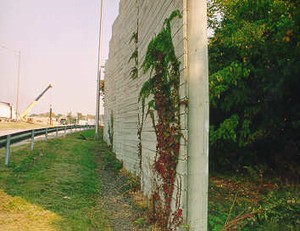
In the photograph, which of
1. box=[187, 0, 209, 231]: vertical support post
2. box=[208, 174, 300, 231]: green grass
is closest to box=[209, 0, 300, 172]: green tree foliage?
box=[208, 174, 300, 231]: green grass

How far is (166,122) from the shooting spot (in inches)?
162

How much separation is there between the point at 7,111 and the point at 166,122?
53185mm

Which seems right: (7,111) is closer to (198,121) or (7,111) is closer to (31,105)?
(31,105)

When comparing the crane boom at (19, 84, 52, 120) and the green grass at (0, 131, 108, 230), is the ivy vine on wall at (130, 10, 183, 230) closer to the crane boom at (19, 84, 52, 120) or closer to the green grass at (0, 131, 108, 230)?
the green grass at (0, 131, 108, 230)

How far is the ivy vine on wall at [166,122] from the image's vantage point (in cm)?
382

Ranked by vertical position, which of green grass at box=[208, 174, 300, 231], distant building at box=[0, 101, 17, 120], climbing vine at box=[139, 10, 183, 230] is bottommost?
green grass at box=[208, 174, 300, 231]

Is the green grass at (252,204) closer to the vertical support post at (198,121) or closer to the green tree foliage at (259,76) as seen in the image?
A: the vertical support post at (198,121)

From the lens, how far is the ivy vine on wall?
3824mm

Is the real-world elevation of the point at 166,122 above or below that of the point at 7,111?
below

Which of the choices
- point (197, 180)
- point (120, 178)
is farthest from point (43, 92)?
point (197, 180)

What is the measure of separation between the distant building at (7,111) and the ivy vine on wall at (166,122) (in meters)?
48.8

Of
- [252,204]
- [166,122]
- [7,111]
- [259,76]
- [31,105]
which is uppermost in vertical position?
[31,105]

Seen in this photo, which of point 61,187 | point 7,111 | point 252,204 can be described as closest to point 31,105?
point 7,111

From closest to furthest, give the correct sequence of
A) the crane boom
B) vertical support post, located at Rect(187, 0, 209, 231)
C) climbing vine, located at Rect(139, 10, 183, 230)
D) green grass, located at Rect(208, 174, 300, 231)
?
1. vertical support post, located at Rect(187, 0, 209, 231)
2. climbing vine, located at Rect(139, 10, 183, 230)
3. green grass, located at Rect(208, 174, 300, 231)
4. the crane boom
